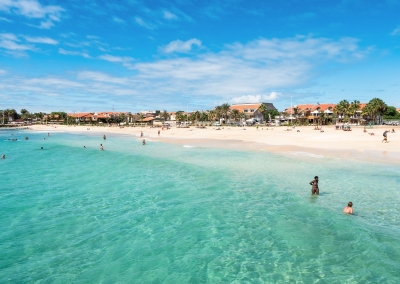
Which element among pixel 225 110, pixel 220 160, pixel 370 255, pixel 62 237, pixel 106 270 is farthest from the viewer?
pixel 225 110

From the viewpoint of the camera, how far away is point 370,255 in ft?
31.4

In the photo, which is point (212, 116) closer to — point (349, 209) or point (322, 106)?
point (322, 106)

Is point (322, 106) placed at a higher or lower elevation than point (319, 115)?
higher

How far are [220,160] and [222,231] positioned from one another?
19.3m

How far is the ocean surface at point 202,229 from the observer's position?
878 centimetres

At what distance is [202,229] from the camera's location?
39.8ft

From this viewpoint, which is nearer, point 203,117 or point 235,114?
point 235,114

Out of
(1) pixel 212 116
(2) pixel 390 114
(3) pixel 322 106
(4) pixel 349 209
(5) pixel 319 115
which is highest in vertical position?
(3) pixel 322 106

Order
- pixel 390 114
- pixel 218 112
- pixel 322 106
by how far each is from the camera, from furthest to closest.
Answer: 1. pixel 218 112
2. pixel 322 106
3. pixel 390 114

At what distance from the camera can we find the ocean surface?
346 inches

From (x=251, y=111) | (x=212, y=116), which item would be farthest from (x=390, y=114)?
(x=212, y=116)

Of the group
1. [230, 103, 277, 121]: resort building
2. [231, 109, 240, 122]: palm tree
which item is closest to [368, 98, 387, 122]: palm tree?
[230, 103, 277, 121]: resort building

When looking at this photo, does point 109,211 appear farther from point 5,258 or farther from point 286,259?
point 286,259

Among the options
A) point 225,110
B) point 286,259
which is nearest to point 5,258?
point 286,259
